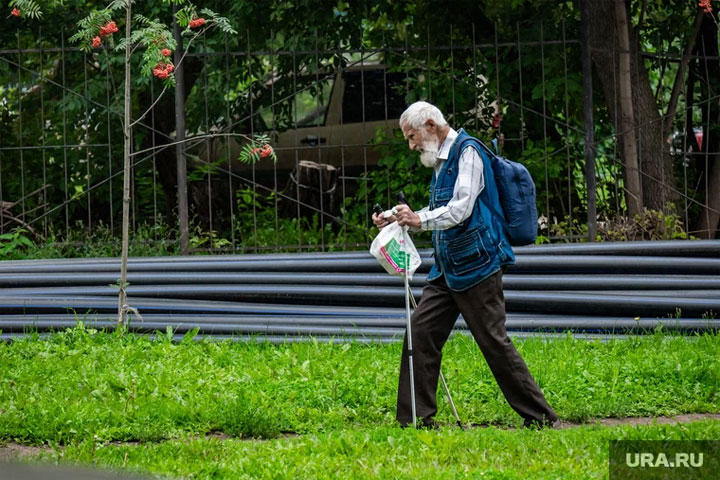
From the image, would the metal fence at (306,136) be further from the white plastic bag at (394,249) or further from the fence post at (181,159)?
the white plastic bag at (394,249)

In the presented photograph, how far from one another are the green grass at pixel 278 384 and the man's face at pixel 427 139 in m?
1.53

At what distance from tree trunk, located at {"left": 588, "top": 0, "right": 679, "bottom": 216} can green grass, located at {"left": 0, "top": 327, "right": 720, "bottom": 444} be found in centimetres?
308

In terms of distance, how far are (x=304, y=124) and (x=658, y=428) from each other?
717 centimetres

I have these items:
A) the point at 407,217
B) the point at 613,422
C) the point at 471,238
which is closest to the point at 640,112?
the point at 613,422

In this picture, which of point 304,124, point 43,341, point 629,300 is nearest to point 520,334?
point 629,300

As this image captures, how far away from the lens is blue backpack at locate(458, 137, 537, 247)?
5.32 metres

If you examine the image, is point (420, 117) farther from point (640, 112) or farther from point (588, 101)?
point (640, 112)

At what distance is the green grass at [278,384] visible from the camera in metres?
5.55

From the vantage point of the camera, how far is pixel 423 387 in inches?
215

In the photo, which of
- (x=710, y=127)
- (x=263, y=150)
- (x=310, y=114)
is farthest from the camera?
(x=310, y=114)

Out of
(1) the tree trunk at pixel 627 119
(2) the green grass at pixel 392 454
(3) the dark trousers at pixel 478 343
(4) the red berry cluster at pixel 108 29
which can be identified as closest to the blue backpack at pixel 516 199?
(3) the dark trousers at pixel 478 343

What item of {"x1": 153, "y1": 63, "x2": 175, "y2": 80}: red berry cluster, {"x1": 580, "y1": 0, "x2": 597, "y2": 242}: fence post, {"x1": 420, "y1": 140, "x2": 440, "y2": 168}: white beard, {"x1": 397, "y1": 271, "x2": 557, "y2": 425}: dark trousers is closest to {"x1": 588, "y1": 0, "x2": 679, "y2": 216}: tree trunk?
{"x1": 580, "y1": 0, "x2": 597, "y2": 242}: fence post

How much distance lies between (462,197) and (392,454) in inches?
54.4

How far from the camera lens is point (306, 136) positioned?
37.3 feet
